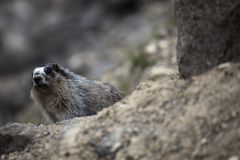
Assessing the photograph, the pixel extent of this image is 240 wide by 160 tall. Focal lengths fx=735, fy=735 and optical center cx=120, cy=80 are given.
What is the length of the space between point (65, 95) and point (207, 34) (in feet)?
13.3

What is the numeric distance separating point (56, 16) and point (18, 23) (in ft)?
4.47

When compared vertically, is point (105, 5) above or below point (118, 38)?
above

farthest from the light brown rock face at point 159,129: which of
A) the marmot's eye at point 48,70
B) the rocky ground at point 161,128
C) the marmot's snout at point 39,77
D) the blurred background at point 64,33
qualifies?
the blurred background at point 64,33

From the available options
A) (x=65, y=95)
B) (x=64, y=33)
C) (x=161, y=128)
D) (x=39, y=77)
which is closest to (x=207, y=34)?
(x=161, y=128)

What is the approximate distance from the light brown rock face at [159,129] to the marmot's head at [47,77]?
9.65 ft

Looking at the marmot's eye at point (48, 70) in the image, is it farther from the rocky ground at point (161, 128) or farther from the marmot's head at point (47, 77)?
the rocky ground at point (161, 128)

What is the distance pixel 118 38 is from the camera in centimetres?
2219

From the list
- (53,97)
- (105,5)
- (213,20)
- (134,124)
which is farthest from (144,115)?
(105,5)

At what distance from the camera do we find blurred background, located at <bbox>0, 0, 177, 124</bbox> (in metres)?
21.5

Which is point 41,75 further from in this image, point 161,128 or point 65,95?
point 161,128

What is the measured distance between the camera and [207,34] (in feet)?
23.6

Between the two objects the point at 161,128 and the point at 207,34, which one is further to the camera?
the point at 207,34

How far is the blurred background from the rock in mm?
12126

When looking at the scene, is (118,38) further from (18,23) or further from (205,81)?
(205,81)
